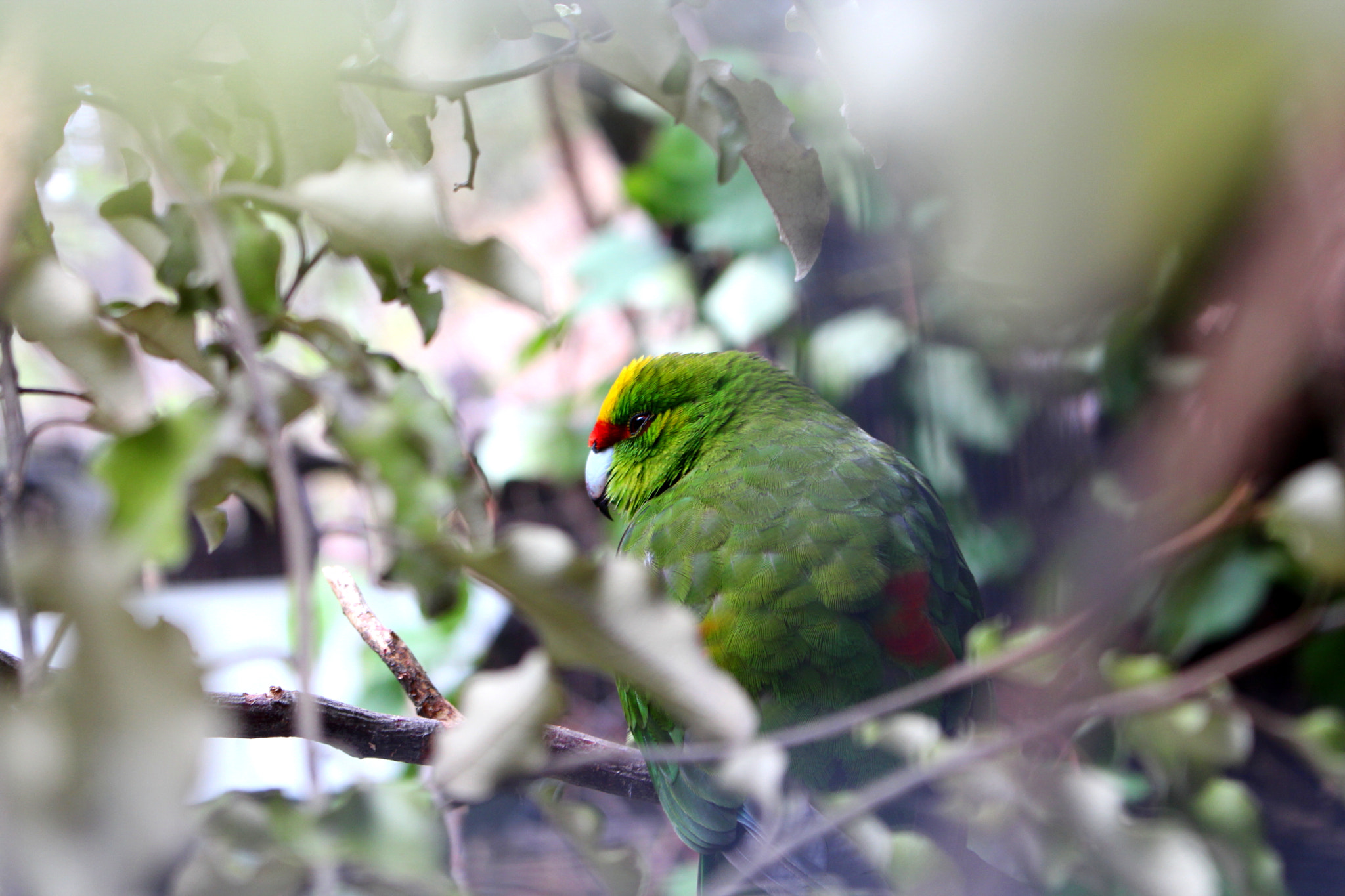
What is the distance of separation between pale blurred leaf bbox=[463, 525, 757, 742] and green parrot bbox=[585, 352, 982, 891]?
0.50 ft

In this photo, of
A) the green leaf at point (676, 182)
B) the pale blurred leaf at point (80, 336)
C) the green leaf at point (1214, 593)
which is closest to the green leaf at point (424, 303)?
the pale blurred leaf at point (80, 336)

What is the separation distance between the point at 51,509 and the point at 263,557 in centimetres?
35

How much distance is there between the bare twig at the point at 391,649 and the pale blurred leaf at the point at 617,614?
30 cm

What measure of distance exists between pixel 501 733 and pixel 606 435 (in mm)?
446

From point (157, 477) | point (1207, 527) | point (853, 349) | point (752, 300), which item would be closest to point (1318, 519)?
point (1207, 527)

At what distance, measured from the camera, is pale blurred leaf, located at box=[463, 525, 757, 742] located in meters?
0.22

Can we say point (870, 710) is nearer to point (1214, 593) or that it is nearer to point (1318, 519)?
point (1318, 519)

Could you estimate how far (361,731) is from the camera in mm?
415

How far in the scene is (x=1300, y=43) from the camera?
0.20m

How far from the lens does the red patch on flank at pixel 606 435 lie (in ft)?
2.17

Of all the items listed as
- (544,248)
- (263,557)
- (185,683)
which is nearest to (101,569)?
(185,683)

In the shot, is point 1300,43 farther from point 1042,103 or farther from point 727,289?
point 727,289

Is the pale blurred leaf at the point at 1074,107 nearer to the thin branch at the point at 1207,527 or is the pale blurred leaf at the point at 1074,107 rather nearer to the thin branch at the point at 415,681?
the thin branch at the point at 415,681

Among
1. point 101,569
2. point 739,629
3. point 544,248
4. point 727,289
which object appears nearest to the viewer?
point 101,569
